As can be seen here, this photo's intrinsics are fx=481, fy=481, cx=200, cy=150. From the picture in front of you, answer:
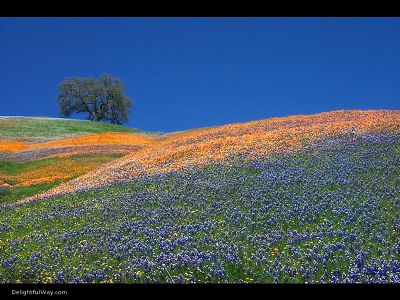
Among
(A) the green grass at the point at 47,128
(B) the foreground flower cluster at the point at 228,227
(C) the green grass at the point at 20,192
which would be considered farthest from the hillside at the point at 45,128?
(B) the foreground flower cluster at the point at 228,227

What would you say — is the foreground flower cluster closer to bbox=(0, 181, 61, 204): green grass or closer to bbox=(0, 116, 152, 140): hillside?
bbox=(0, 181, 61, 204): green grass

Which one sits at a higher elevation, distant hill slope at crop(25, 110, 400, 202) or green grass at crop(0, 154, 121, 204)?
green grass at crop(0, 154, 121, 204)

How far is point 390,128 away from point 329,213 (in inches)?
437

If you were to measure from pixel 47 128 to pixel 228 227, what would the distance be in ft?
166

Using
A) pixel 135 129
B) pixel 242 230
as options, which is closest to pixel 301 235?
pixel 242 230

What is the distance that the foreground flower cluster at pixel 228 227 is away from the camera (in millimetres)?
7848

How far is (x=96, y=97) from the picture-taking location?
73.8 meters

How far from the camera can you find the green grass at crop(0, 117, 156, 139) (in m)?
52.6

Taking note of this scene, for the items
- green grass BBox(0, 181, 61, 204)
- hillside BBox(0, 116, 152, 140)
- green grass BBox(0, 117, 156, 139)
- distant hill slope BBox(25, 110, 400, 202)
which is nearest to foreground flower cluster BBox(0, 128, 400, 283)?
distant hill slope BBox(25, 110, 400, 202)

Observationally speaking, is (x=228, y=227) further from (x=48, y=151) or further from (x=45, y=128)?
(x=45, y=128)

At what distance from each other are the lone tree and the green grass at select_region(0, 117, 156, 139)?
1054 centimetres

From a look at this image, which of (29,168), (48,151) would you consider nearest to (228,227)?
(29,168)

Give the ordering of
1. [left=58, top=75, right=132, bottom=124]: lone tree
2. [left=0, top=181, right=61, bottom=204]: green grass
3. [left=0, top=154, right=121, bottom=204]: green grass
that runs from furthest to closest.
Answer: [left=58, top=75, right=132, bottom=124]: lone tree
[left=0, top=154, right=121, bottom=204]: green grass
[left=0, top=181, right=61, bottom=204]: green grass
